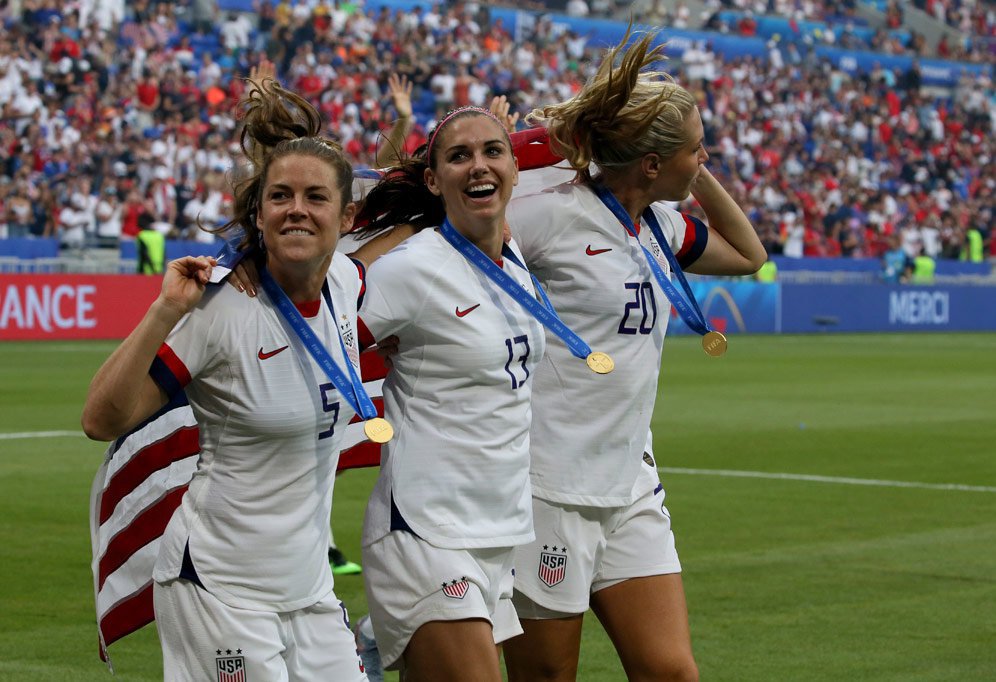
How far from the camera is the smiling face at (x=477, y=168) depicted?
171 inches

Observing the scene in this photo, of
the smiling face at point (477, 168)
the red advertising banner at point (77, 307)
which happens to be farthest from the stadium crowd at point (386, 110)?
the smiling face at point (477, 168)

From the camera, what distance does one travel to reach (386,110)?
31812 millimetres

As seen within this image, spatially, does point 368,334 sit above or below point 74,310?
above

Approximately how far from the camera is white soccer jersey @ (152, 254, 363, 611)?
379cm

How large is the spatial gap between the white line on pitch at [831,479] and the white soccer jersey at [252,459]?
340 inches

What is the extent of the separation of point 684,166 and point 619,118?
0.27 metres

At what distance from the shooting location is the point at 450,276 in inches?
171

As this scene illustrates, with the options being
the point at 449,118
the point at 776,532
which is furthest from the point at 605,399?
the point at 776,532

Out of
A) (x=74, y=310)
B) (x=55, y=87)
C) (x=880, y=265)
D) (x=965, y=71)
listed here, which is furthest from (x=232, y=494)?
(x=965, y=71)

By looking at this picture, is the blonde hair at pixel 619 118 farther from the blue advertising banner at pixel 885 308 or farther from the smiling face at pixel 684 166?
the blue advertising banner at pixel 885 308

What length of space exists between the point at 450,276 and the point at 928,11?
50.4 metres

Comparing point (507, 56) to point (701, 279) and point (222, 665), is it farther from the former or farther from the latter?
point (222, 665)

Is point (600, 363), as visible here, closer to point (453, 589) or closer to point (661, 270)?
point (661, 270)

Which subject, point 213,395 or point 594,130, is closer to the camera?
point 213,395
